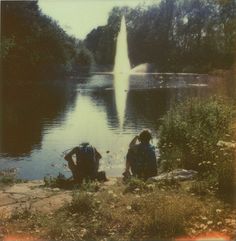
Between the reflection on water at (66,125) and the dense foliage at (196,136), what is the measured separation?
2.30 m

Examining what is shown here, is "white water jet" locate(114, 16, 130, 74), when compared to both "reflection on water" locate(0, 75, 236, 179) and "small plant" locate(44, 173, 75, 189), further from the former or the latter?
"small plant" locate(44, 173, 75, 189)

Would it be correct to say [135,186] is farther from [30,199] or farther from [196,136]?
[196,136]

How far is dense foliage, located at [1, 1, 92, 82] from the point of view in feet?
201

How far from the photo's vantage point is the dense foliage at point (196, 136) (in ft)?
38.8

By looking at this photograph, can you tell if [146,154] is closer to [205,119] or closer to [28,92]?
[205,119]

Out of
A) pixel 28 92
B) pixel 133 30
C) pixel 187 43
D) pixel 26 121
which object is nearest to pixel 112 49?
pixel 133 30

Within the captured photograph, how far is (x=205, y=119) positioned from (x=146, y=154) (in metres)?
4.08

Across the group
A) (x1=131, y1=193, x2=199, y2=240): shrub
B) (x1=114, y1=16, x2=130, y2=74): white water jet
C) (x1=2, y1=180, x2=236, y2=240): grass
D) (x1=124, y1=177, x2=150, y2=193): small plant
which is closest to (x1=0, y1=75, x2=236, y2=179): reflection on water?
(x1=124, y1=177, x2=150, y2=193): small plant

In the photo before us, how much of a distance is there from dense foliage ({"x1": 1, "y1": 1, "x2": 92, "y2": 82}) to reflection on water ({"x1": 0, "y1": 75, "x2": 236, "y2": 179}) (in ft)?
46.8

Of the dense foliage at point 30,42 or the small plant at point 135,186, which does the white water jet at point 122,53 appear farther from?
the small plant at point 135,186

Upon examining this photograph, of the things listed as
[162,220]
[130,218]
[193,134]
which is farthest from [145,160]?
[162,220]

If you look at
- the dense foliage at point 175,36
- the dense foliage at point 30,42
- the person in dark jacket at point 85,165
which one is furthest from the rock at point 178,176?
the dense foliage at point 175,36

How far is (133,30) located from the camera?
123 metres

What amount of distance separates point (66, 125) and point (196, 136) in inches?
636
